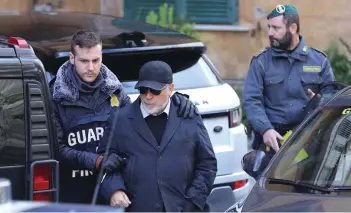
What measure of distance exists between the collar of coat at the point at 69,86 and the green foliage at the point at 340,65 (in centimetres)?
626

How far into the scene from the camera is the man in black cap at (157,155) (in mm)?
5398

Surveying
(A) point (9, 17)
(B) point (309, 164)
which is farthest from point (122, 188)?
(A) point (9, 17)

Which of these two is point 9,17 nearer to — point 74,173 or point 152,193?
point 74,173

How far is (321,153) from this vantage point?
5273 mm

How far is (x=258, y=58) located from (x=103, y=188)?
1928 mm

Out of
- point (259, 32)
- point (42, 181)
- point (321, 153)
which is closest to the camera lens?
point (42, 181)

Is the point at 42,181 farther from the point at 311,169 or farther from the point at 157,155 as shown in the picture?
the point at 311,169

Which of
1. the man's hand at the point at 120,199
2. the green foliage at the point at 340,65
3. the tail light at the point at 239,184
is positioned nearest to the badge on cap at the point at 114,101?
the man's hand at the point at 120,199

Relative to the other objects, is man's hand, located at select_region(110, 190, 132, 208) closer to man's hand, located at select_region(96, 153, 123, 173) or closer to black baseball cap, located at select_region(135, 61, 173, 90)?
man's hand, located at select_region(96, 153, 123, 173)

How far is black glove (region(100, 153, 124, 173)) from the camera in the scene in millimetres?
5355

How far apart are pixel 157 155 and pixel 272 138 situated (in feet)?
4.58

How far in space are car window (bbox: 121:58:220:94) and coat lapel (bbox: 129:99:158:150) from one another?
1.56 metres

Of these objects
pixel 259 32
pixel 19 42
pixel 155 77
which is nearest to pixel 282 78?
pixel 155 77

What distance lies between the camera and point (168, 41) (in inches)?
280
